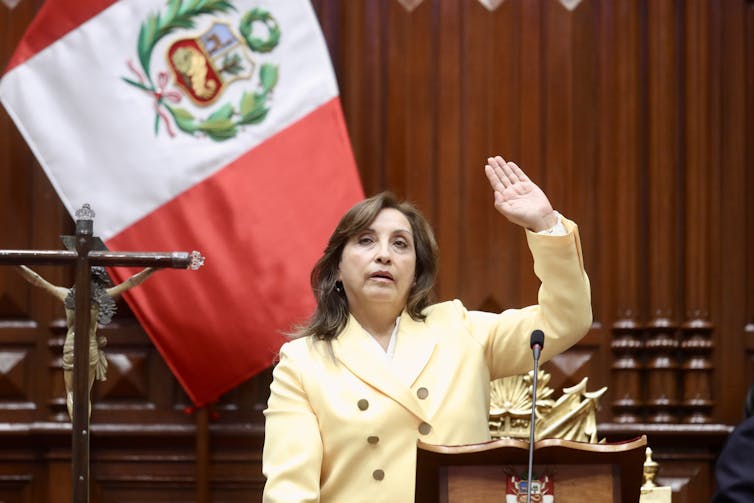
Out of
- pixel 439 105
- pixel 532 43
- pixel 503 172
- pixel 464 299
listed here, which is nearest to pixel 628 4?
pixel 532 43

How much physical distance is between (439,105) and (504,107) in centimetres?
22

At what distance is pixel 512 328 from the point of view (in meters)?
2.89

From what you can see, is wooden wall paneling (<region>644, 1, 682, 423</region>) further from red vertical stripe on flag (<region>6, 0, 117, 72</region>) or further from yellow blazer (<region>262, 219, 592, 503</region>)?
red vertical stripe on flag (<region>6, 0, 117, 72</region>)

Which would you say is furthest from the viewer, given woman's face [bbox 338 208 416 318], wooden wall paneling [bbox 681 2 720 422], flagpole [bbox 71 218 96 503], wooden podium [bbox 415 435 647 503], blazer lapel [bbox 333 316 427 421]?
wooden wall paneling [bbox 681 2 720 422]

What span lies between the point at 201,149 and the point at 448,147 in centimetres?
83

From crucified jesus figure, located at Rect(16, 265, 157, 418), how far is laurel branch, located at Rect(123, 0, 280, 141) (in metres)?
0.61

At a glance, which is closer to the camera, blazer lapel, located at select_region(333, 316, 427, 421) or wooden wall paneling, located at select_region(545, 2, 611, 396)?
blazer lapel, located at select_region(333, 316, 427, 421)

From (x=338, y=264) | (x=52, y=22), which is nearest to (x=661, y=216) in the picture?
(x=338, y=264)

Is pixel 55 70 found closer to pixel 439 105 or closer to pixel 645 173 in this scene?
pixel 439 105

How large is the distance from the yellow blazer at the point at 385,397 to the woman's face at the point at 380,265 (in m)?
0.09

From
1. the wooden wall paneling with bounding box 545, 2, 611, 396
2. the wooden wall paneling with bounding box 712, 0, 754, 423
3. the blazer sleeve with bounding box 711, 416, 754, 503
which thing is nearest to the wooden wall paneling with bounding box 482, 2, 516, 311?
the wooden wall paneling with bounding box 545, 2, 611, 396

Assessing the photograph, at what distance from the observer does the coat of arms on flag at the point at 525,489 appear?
2.36 m

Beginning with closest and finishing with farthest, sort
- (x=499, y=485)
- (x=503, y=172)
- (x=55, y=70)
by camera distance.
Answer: (x=499, y=485) → (x=503, y=172) → (x=55, y=70)

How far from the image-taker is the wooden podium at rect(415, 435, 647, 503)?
2363mm
